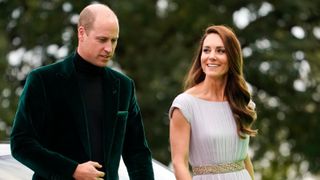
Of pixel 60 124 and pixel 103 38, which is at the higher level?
pixel 103 38

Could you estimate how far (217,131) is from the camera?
5.02 m

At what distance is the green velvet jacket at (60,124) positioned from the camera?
432 centimetres

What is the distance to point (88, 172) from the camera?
4285 mm

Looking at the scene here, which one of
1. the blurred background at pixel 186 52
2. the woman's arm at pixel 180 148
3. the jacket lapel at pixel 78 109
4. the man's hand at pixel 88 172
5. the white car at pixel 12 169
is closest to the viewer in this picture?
the man's hand at pixel 88 172

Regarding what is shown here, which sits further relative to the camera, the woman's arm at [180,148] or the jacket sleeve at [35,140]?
the woman's arm at [180,148]

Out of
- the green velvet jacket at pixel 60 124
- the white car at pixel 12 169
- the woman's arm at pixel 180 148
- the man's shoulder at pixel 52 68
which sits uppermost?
the man's shoulder at pixel 52 68

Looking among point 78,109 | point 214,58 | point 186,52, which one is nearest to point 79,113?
point 78,109

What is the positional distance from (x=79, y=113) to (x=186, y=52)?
1413cm

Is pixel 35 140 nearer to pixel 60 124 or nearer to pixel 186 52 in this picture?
pixel 60 124

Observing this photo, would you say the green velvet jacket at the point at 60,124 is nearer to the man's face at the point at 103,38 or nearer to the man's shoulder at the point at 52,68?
the man's shoulder at the point at 52,68

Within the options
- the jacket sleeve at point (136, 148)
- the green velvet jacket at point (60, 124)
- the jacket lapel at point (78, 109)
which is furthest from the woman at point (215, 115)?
the jacket lapel at point (78, 109)

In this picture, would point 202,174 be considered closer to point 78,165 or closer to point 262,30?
point 78,165

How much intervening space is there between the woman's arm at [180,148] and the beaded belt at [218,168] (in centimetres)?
14

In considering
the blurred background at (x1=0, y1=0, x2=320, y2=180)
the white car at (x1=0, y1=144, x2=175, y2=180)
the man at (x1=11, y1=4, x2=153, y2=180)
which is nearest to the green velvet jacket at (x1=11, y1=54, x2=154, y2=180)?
the man at (x1=11, y1=4, x2=153, y2=180)
